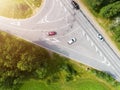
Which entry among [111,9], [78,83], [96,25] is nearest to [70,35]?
[96,25]

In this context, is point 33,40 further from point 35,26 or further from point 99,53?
point 99,53

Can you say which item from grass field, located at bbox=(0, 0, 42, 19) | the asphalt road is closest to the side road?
the asphalt road

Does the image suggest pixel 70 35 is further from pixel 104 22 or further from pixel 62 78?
pixel 62 78

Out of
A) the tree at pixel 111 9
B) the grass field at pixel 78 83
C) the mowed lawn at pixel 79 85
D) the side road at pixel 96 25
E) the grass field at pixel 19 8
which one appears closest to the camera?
the tree at pixel 111 9

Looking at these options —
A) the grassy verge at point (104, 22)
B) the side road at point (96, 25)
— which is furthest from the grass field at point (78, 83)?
A: the grassy verge at point (104, 22)

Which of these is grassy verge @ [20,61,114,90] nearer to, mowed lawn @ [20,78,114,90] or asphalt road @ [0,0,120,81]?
mowed lawn @ [20,78,114,90]

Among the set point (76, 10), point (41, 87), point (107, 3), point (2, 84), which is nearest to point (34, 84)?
point (41, 87)

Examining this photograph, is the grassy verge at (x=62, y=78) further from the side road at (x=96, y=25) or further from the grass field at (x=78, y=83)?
the side road at (x=96, y=25)
